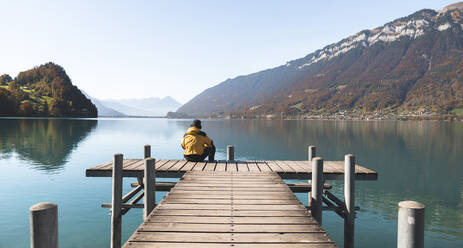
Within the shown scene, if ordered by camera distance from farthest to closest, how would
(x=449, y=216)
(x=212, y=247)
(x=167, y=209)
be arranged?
(x=449, y=216) → (x=167, y=209) → (x=212, y=247)

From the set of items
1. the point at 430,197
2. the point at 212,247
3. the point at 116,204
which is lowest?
the point at 430,197

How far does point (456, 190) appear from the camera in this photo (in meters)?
20.0

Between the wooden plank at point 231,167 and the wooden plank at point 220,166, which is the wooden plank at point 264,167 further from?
the wooden plank at point 220,166

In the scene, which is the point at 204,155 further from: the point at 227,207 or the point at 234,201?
the point at 227,207

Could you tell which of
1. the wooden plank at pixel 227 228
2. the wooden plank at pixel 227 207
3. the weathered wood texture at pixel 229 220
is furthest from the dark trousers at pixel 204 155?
the wooden plank at pixel 227 228

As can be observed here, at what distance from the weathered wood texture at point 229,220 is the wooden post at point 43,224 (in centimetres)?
105

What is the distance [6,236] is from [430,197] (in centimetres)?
2408

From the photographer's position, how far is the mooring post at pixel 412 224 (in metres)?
4.20

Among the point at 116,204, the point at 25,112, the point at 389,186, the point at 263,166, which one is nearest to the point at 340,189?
the point at 389,186

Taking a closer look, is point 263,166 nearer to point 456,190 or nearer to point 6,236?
point 6,236

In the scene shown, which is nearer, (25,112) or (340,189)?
(340,189)

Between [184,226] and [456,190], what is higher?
[184,226]

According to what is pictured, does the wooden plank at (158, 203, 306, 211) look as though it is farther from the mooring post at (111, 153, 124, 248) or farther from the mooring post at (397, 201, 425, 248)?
the mooring post at (111, 153, 124, 248)

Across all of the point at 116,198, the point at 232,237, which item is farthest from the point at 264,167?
the point at 232,237
